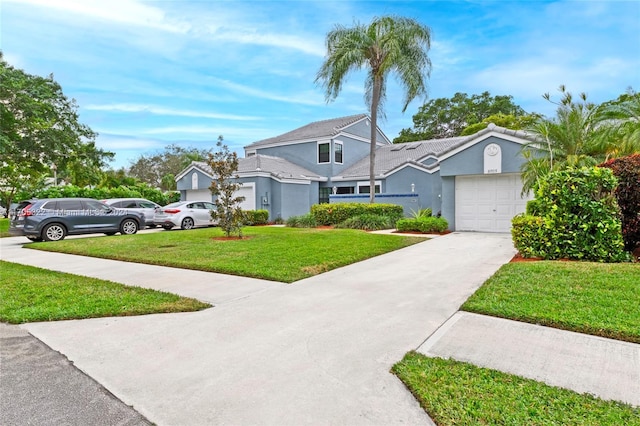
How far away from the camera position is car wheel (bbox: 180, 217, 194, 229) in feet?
58.9

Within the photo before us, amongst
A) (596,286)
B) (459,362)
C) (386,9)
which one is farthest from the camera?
(386,9)

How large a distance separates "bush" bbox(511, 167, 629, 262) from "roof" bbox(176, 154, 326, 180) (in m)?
15.2

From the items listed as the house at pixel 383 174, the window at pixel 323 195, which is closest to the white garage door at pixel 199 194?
the house at pixel 383 174

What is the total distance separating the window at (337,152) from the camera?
24.5m

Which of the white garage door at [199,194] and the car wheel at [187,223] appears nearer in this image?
the car wheel at [187,223]

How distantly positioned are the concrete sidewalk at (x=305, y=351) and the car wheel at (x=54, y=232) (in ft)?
32.9

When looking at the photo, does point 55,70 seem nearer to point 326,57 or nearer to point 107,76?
point 107,76

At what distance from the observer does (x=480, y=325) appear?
163 inches

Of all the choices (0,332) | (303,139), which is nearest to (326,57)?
(303,139)

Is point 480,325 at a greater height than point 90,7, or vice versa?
point 90,7

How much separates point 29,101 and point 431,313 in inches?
917

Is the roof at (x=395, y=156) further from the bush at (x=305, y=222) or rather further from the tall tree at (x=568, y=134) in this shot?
the tall tree at (x=568, y=134)

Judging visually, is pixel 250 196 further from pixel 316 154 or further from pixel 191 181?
pixel 316 154

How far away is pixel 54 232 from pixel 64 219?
55 centimetres
